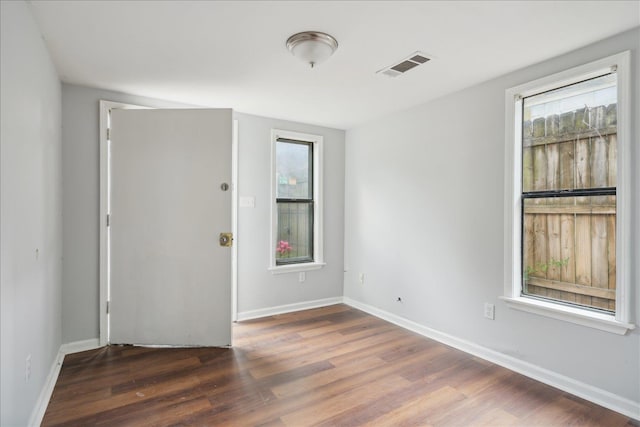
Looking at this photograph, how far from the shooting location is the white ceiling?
1812mm

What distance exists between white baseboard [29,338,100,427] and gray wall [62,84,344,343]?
5cm

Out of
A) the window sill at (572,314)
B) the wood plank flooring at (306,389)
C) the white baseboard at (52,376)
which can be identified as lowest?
the wood plank flooring at (306,389)

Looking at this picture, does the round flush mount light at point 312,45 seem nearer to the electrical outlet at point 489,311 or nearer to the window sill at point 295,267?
the electrical outlet at point 489,311

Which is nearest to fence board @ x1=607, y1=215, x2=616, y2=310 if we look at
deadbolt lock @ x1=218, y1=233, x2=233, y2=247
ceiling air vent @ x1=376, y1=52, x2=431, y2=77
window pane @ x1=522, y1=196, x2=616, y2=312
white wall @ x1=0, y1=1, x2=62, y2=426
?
window pane @ x1=522, y1=196, x2=616, y2=312

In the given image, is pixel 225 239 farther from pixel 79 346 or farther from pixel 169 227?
pixel 79 346

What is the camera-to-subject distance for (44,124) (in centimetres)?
221

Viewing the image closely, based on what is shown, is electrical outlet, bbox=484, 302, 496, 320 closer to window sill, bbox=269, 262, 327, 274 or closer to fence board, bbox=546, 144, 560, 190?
fence board, bbox=546, 144, 560, 190

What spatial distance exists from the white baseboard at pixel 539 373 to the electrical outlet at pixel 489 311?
271 mm

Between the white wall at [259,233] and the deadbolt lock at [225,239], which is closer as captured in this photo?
the deadbolt lock at [225,239]

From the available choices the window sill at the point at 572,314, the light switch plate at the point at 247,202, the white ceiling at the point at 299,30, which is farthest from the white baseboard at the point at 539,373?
the white ceiling at the point at 299,30

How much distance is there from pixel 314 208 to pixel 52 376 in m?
2.91

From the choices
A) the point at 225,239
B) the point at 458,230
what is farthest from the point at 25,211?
the point at 458,230

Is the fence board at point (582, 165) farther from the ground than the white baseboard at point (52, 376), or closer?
farther from the ground

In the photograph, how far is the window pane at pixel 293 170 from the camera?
4.09 metres
